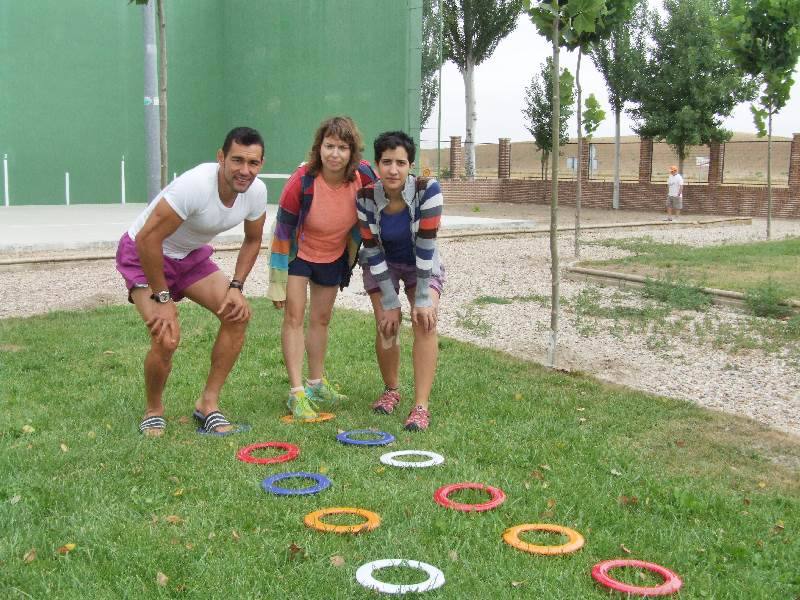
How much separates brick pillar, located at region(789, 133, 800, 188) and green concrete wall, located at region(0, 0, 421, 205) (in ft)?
40.5

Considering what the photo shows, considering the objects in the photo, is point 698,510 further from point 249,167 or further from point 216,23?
point 216,23

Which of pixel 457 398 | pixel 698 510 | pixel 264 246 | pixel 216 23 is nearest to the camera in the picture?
pixel 698 510

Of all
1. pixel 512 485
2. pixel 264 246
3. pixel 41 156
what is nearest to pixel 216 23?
pixel 41 156

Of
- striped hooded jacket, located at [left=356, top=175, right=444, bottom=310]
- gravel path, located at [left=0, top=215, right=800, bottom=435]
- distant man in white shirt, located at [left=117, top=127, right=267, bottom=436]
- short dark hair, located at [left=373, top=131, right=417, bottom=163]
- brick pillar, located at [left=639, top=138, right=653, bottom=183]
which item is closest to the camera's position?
distant man in white shirt, located at [left=117, top=127, right=267, bottom=436]

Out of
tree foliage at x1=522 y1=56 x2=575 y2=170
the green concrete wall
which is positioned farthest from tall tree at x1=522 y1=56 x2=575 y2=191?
the green concrete wall

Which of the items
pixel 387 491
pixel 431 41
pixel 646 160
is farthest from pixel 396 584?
pixel 646 160

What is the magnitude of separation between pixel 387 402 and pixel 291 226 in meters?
1.24

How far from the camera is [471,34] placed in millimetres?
37594

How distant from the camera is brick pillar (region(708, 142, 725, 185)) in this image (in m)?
30.6

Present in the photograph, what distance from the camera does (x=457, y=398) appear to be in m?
5.95

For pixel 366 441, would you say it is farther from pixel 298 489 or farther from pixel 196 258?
pixel 196 258

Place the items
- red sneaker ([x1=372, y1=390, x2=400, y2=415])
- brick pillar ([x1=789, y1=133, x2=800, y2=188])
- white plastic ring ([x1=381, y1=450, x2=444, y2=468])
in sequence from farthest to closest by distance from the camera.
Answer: brick pillar ([x1=789, y1=133, x2=800, y2=188]) → red sneaker ([x1=372, y1=390, x2=400, y2=415]) → white plastic ring ([x1=381, y1=450, x2=444, y2=468])

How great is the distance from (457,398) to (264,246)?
34.8ft

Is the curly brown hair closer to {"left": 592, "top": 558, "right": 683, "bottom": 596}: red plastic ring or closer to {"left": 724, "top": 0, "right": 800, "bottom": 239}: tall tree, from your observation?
{"left": 592, "top": 558, "right": 683, "bottom": 596}: red plastic ring
